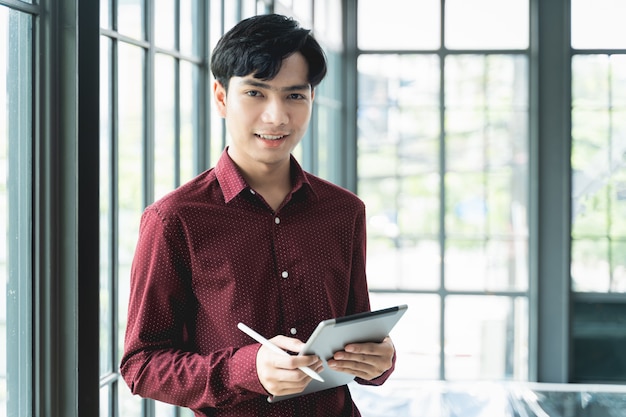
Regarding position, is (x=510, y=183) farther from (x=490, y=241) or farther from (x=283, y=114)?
(x=283, y=114)

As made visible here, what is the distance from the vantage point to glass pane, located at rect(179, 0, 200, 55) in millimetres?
3328

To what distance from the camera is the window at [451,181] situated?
24.2ft

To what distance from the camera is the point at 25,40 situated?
1.95 m

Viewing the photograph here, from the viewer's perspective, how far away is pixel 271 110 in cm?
143

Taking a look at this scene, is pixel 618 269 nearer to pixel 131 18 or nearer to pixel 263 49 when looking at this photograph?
pixel 131 18

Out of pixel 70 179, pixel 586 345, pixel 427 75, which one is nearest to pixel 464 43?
pixel 427 75

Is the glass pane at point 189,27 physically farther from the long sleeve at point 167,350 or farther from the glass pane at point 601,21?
the glass pane at point 601,21

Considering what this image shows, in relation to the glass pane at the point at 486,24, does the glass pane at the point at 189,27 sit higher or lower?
lower

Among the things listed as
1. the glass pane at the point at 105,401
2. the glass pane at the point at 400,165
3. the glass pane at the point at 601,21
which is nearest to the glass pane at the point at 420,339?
the glass pane at the point at 400,165

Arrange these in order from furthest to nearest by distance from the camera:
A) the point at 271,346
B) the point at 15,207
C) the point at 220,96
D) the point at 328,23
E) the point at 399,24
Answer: the point at 399,24 → the point at 328,23 → the point at 15,207 → the point at 220,96 → the point at 271,346

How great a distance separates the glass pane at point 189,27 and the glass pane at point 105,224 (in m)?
0.78

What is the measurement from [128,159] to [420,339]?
5.02m

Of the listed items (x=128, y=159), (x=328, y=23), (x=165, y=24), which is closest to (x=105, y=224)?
(x=128, y=159)

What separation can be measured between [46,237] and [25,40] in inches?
18.7
